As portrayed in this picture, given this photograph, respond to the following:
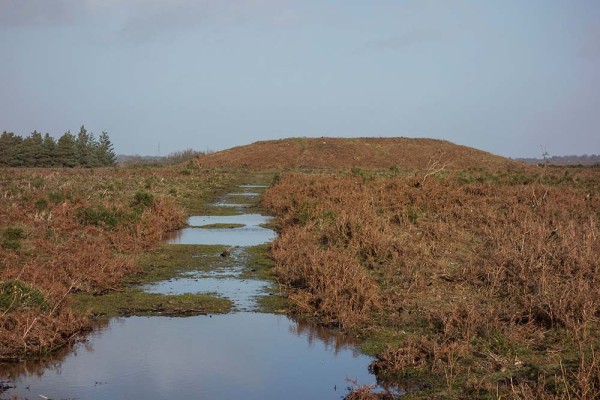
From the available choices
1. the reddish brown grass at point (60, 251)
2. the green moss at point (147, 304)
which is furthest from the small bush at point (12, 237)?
the green moss at point (147, 304)

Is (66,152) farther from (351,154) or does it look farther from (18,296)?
(18,296)

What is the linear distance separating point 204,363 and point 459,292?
202 inches

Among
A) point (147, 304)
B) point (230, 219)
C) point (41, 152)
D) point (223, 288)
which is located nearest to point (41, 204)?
point (230, 219)

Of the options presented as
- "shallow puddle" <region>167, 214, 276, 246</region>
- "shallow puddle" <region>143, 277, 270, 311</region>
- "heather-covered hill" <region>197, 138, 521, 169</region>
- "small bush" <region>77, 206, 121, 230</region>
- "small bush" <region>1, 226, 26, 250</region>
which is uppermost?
"heather-covered hill" <region>197, 138, 521, 169</region>

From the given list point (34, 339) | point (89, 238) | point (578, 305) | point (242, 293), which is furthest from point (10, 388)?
point (89, 238)

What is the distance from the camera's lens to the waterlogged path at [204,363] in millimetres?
7262

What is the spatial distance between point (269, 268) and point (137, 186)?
1824 cm

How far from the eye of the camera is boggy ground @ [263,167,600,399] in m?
7.47

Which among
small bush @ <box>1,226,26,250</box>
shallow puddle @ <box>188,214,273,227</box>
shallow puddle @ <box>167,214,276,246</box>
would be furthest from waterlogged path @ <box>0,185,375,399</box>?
shallow puddle @ <box>188,214,273,227</box>

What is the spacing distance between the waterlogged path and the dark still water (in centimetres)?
1

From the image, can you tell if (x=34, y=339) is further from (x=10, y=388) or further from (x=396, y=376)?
(x=396, y=376)

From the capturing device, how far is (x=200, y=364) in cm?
814

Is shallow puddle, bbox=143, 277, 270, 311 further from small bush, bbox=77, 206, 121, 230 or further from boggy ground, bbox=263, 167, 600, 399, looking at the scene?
small bush, bbox=77, 206, 121, 230

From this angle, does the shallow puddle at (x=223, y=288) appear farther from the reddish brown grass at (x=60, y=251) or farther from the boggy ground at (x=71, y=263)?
the reddish brown grass at (x=60, y=251)
